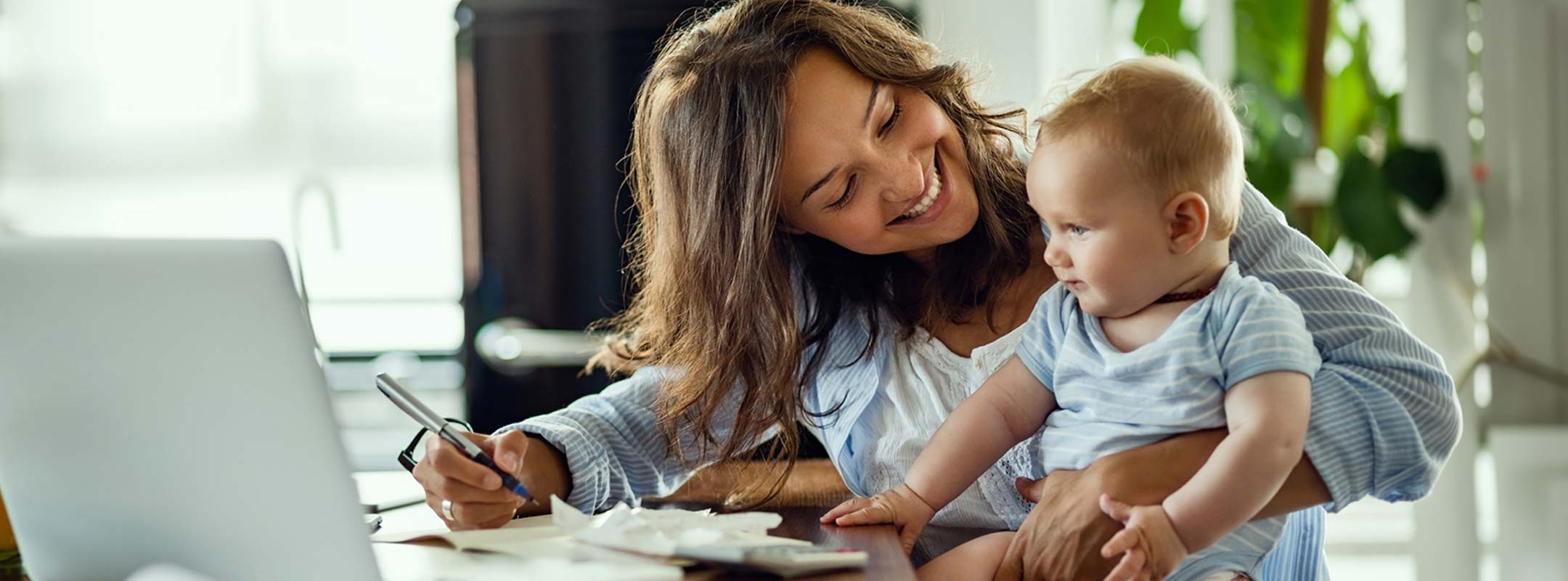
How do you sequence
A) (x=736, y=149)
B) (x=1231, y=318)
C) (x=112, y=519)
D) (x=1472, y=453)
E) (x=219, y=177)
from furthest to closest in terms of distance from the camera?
(x=219, y=177)
(x=1472, y=453)
(x=736, y=149)
(x=1231, y=318)
(x=112, y=519)

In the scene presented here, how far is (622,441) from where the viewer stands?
4.79 ft

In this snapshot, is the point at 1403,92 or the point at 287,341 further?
the point at 1403,92

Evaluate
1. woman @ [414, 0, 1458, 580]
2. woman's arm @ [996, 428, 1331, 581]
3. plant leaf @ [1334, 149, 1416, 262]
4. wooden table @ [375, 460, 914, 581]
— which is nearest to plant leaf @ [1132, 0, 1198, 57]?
plant leaf @ [1334, 149, 1416, 262]

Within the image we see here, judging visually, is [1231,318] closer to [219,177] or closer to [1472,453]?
[1472,453]

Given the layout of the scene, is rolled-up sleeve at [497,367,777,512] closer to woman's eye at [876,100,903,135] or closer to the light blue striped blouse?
the light blue striped blouse

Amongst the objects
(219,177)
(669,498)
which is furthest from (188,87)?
(669,498)

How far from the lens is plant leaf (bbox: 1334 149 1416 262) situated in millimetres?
2447

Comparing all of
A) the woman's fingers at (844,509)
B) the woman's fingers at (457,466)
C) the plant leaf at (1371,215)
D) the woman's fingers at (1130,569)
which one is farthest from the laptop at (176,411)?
the plant leaf at (1371,215)

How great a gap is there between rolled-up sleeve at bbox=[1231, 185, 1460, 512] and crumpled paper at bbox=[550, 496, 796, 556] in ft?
1.61

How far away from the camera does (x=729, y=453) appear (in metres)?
1.47

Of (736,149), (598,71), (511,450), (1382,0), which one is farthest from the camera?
(1382,0)

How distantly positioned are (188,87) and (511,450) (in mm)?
2967

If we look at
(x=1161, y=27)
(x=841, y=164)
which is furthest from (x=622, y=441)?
(x=1161, y=27)

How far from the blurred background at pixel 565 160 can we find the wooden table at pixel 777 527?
0.55 m
